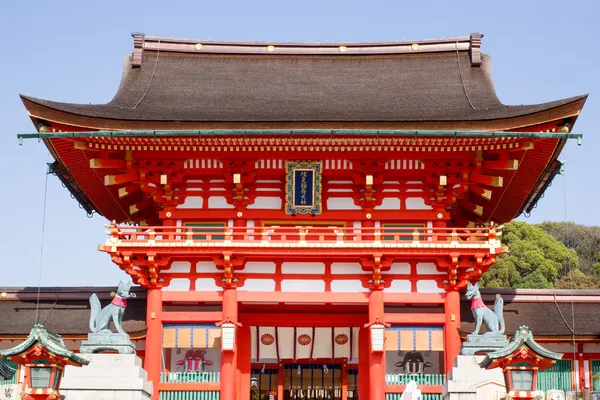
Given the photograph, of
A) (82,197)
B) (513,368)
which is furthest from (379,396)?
(82,197)

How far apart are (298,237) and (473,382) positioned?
217 inches

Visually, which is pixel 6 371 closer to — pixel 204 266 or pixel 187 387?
pixel 187 387

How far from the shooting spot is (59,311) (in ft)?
72.2

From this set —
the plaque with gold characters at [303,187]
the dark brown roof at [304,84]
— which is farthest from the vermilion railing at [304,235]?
the dark brown roof at [304,84]

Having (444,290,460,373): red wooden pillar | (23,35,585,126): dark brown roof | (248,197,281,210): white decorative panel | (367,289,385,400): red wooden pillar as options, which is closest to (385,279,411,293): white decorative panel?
(367,289,385,400): red wooden pillar

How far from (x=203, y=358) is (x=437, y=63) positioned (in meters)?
11.0

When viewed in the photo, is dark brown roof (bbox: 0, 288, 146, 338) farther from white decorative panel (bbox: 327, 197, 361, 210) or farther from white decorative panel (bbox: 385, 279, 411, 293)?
white decorative panel (bbox: 385, 279, 411, 293)

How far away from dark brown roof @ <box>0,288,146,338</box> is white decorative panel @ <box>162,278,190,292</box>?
3.60 feet

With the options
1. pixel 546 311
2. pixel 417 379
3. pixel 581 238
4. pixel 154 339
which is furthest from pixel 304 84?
pixel 581 238

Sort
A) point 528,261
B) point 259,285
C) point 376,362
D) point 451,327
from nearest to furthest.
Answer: point 376,362, point 451,327, point 259,285, point 528,261

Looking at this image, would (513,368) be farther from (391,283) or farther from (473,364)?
(391,283)

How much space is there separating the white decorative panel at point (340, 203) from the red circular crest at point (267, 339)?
428 cm

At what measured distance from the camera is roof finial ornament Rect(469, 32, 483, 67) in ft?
80.5

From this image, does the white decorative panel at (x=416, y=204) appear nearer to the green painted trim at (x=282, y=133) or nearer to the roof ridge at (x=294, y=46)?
the green painted trim at (x=282, y=133)
